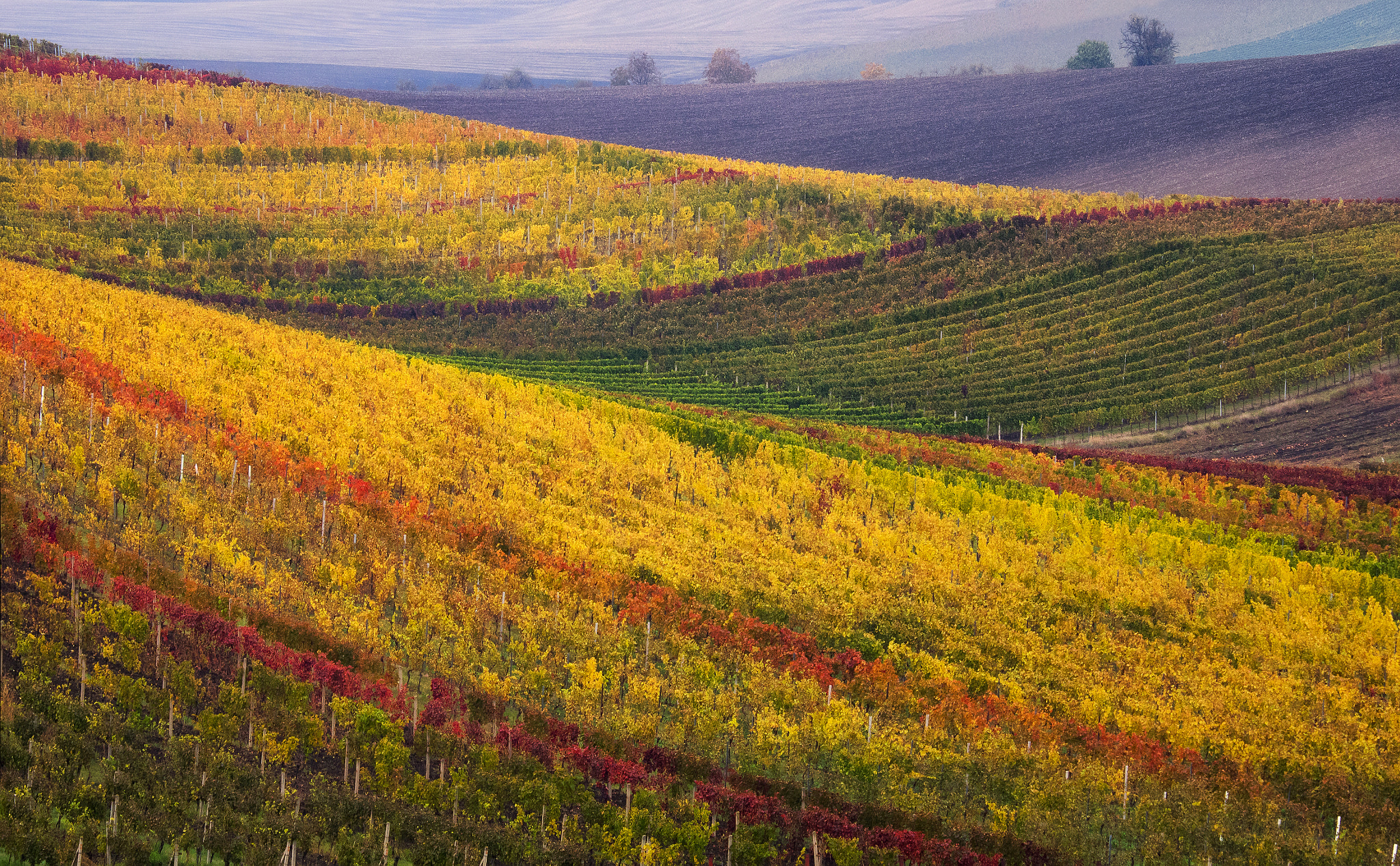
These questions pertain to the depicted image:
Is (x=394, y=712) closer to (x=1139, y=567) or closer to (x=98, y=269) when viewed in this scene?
(x=1139, y=567)

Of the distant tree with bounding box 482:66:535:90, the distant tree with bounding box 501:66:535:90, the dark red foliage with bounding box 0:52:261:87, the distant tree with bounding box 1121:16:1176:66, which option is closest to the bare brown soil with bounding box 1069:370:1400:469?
the dark red foliage with bounding box 0:52:261:87

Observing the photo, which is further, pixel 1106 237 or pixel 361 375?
pixel 1106 237

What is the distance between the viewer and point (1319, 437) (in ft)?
188

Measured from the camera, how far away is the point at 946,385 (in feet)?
216

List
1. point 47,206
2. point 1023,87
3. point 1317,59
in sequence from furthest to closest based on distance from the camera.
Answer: point 1023,87 < point 1317,59 < point 47,206

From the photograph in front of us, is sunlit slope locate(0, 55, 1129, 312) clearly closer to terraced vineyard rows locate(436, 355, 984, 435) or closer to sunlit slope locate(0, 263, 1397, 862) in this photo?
terraced vineyard rows locate(436, 355, 984, 435)

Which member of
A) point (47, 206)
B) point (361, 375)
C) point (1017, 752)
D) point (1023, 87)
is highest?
point (1023, 87)

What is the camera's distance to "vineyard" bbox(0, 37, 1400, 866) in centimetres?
2128

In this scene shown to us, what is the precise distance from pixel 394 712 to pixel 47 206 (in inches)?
2584

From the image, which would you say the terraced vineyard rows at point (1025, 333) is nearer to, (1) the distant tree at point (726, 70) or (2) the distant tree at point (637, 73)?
(1) the distant tree at point (726, 70)

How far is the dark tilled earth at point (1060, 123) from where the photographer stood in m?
99.1

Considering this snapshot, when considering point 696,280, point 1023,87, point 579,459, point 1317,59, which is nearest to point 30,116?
point 696,280

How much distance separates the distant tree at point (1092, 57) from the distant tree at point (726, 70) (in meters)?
50.9

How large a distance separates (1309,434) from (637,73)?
147m
